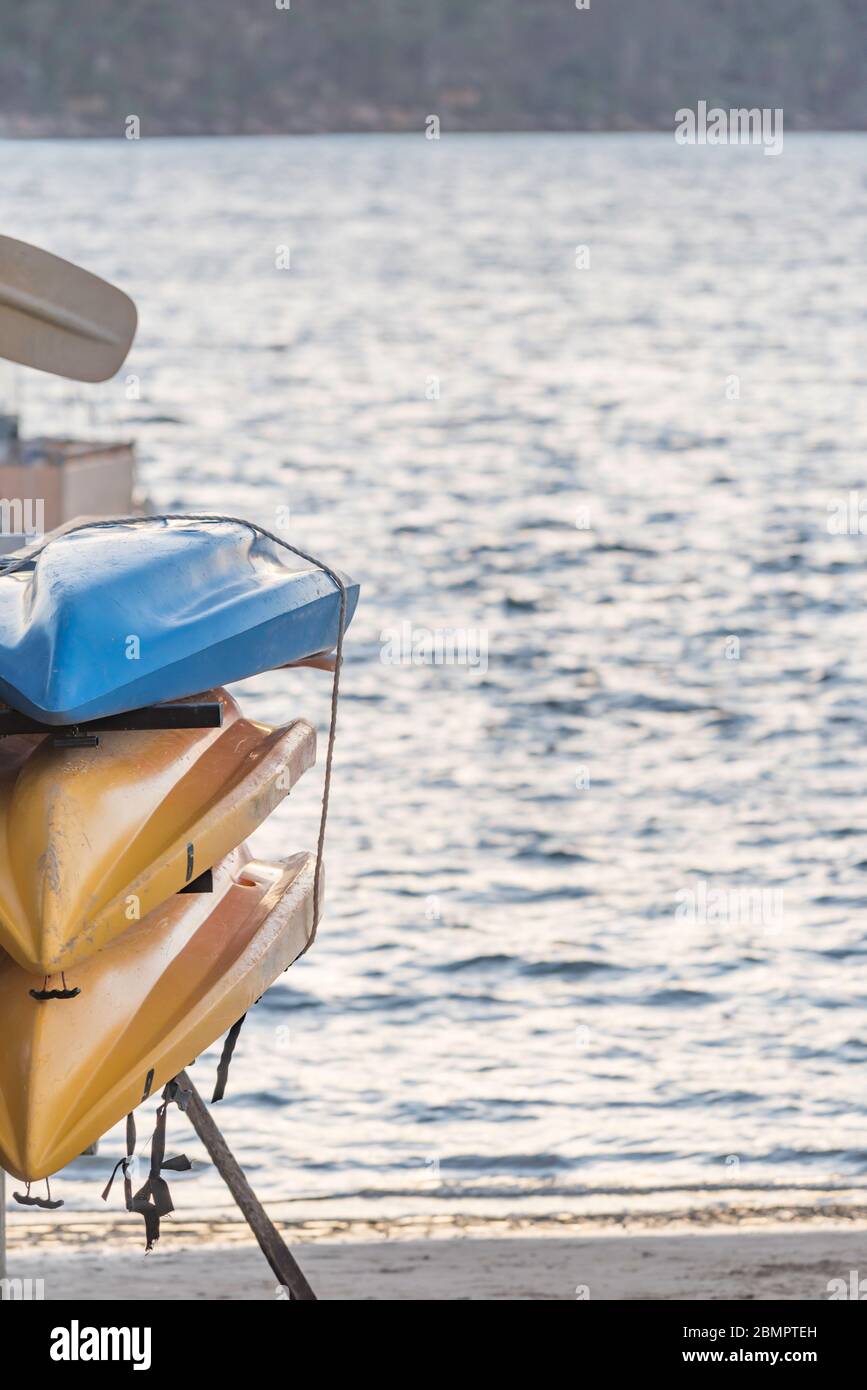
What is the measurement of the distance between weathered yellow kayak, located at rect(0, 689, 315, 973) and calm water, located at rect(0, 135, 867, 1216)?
250 cm

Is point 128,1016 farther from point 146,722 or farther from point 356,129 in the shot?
point 356,129

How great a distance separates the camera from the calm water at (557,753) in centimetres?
743

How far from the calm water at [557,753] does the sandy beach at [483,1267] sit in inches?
26.3

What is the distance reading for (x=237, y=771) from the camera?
4340mm

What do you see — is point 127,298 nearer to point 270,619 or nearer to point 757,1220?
point 270,619

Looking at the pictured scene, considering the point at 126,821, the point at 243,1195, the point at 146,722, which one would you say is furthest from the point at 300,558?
the point at 243,1195

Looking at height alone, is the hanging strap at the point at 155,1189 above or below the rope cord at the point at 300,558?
below

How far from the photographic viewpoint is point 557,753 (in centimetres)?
1294

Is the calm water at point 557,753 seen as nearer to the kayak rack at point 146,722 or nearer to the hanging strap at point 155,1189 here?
the hanging strap at point 155,1189

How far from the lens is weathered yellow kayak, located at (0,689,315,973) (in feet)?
12.5

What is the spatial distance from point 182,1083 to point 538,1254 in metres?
1.88

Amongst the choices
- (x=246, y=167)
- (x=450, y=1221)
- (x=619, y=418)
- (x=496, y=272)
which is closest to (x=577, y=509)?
(x=619, y=418)

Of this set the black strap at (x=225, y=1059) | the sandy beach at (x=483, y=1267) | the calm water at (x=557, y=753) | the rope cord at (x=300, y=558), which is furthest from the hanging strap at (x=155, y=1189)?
the calm water at (x=557, y=753)

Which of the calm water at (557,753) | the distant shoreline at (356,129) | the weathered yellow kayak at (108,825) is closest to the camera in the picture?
the weathered yellow kayak at (108,825)
